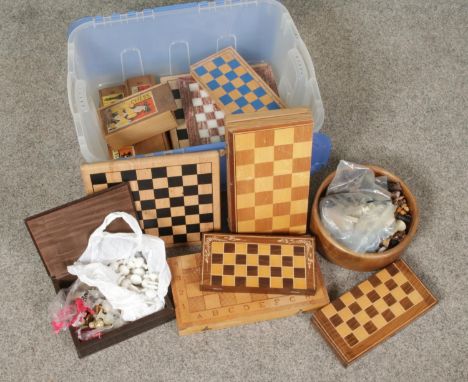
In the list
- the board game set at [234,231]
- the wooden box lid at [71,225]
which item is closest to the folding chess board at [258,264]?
the board game set at [234,231]

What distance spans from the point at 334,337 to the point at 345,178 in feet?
1.45

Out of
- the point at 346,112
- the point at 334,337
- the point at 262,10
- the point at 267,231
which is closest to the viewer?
the point at 334,337

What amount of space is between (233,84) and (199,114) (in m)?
0.14

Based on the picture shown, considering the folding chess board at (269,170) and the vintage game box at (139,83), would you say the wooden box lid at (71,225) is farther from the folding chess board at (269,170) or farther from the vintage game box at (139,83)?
the vintage game box at (139,83)

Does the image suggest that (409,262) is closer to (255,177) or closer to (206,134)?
(255,177)

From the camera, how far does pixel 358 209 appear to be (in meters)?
1.51

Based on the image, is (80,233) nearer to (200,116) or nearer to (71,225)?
(71,225)

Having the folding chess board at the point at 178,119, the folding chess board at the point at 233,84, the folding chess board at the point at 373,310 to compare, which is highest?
the folding chess board at the point at 233,84

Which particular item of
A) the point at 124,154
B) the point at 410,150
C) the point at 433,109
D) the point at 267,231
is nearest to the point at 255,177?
the point at 267,231

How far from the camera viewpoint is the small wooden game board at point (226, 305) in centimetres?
145

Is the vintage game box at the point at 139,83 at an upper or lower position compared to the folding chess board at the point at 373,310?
upper

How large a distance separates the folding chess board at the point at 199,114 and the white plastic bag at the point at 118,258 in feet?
1.16

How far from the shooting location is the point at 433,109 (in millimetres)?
1904

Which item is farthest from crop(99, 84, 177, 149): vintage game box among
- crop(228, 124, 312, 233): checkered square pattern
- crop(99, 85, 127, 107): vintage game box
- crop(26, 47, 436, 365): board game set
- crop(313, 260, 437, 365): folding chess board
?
crop(313, 260, 437, 365): folding chess board
